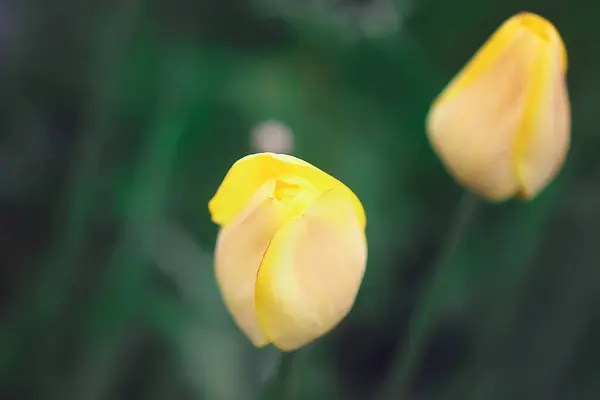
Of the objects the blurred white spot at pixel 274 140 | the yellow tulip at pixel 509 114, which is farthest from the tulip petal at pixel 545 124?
the blurred white spot at pixel 274 140

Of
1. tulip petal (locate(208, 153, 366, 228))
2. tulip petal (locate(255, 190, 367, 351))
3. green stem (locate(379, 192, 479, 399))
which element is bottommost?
green stem (locate(379, 192, 479, 399))

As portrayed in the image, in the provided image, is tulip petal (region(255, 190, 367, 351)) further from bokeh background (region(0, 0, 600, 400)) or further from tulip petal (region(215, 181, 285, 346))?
bokeh background (region(0, 0, 600, 400))

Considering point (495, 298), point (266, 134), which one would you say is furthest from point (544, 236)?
point (266, 134)

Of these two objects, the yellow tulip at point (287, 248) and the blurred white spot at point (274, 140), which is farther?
the blurred white spot at point (274, 140)

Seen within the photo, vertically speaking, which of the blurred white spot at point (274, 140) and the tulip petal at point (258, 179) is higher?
the tulip petal at point (258, 179)

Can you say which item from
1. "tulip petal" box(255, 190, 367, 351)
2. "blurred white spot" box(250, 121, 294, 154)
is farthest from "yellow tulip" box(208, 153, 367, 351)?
"blurred white spot" box(250, 121, 294, 154)

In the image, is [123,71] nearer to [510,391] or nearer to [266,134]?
[266,134]

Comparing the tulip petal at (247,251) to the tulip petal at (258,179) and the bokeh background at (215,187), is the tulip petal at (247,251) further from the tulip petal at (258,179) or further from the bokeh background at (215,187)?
the bokeh background at (215,187)
